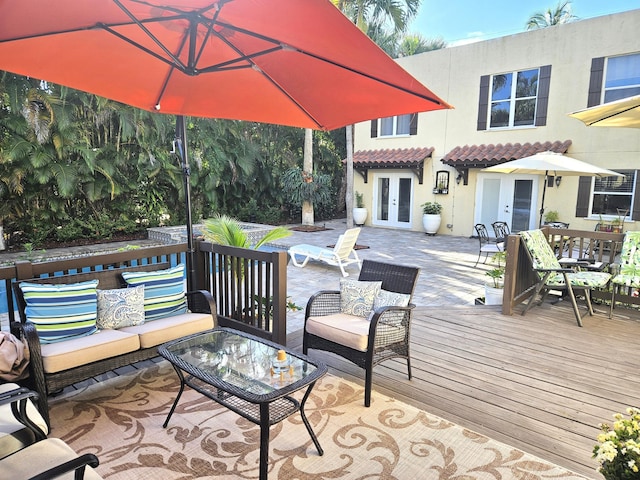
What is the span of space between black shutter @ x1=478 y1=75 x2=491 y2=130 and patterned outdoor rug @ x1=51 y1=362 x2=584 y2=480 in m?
11.0

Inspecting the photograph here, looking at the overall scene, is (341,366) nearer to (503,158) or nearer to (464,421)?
(464,421)

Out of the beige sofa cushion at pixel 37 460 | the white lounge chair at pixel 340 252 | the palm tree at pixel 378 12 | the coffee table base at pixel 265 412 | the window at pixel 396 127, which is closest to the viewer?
the beige sofa cushion at pixel 37 460

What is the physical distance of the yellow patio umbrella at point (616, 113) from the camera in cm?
394

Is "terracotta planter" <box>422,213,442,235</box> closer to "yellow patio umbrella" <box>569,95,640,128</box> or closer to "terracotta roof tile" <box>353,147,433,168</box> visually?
"terracotta roof tile" <box>353,147,433,168</box>

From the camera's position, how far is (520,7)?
19.6 metres

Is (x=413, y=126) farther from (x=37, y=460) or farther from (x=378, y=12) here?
(x=37, y=460)

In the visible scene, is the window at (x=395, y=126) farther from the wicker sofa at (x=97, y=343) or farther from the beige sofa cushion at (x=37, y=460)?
the beige sofa cushion at (x=37, y=460)

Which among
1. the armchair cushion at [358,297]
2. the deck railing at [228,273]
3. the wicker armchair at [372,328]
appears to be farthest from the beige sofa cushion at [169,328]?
the armchair cushion at [358,297]

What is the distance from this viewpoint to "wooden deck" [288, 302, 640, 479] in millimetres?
2691

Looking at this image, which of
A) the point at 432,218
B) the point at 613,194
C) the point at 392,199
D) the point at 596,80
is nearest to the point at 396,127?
the point at 392,199

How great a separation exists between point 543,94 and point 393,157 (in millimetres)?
4612

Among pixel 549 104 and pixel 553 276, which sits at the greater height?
pixel 549 104

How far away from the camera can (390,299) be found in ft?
11.3

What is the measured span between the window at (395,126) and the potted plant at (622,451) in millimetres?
13267
